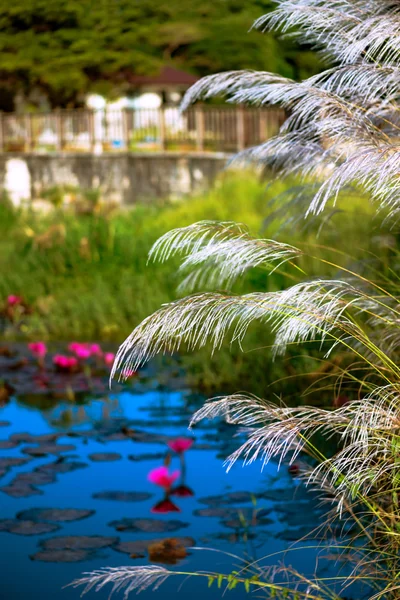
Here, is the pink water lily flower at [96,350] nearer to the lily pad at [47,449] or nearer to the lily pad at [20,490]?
the lily pad at [47,449]

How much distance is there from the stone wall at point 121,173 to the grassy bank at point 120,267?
18.9 feet

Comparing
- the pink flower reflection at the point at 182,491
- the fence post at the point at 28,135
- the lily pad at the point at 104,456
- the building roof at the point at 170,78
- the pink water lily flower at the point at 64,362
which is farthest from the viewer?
the building roof at the point at 170,78

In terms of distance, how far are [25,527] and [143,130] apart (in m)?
17.9

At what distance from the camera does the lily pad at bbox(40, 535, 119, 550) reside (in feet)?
11.7

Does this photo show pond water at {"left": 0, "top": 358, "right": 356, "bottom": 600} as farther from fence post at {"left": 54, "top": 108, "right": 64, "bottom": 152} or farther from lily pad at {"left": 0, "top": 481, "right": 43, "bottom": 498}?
fence post at {"left": 54, "top": 108, "right": 64, "bottom": 152}

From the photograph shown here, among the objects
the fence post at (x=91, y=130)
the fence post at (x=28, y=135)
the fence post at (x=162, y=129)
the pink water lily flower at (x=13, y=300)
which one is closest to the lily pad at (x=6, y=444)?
the pink water lily flower at (x=13, y=300)

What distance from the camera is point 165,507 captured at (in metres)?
4.00

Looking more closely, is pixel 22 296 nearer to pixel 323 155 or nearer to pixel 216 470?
pixel 216 470

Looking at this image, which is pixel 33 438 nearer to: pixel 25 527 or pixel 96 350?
pixel 25 527

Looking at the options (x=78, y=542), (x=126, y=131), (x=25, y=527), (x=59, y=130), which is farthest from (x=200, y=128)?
(x=78, y=542)

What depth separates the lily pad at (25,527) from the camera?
3742mm

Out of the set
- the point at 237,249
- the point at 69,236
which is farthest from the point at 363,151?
the point at 69,236

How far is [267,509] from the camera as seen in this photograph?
3979 mm

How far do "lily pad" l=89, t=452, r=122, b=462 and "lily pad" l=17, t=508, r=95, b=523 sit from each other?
0.68 m
